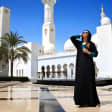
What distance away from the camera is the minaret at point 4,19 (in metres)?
36.5

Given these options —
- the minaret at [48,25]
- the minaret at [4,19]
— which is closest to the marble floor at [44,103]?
the minaret at [48,25]

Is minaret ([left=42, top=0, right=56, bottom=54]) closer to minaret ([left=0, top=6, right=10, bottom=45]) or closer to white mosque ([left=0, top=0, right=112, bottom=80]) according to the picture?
white mosque ([left=0, top=0, right=112, bottom=80])

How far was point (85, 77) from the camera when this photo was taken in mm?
4660

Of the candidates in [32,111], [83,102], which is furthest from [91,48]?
[32,111]

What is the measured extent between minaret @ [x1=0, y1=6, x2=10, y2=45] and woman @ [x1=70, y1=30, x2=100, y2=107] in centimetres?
3445

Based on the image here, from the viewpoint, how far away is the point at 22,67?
32188mm

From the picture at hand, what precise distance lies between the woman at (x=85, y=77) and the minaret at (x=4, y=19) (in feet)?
113

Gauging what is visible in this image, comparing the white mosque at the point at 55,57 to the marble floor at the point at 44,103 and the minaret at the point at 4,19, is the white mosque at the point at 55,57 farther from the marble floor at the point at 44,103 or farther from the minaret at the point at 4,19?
the marble floor at the point at 44,103

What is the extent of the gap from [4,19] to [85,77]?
119ft

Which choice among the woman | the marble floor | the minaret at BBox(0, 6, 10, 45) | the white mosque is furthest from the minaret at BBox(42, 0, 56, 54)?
the woman

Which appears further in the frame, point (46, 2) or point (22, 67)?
point (46, 2)

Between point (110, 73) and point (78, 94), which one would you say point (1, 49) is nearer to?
point (110, 73)

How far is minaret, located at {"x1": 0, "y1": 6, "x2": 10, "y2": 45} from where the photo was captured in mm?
36531

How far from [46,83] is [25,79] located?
8654mm
